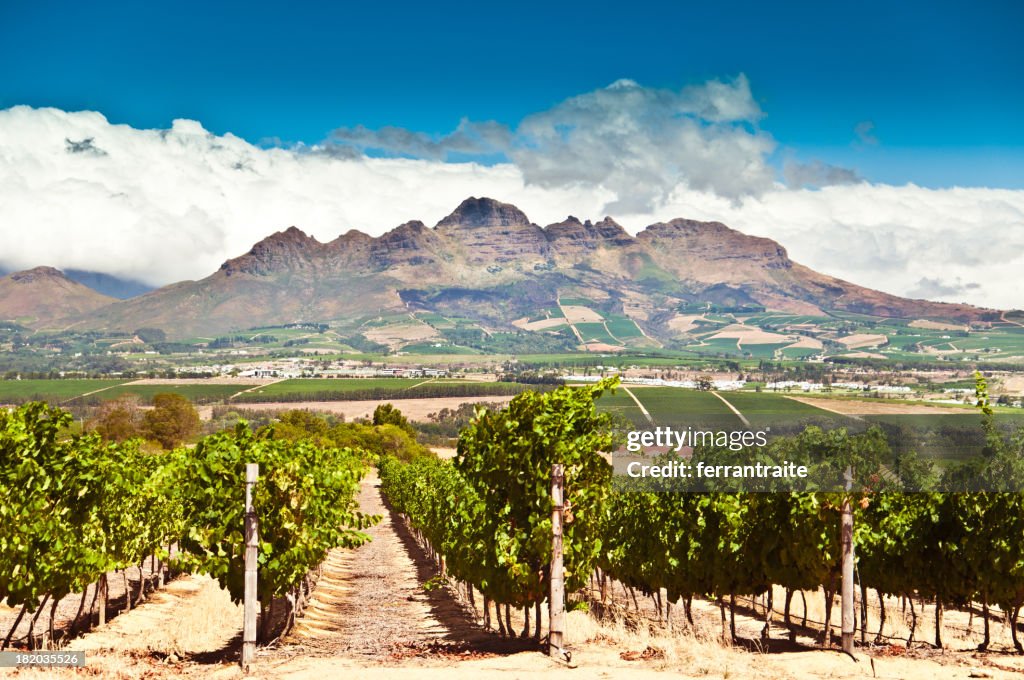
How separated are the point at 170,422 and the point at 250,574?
100 m

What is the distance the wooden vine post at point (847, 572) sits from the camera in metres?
15.5

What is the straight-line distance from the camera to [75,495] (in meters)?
17.5

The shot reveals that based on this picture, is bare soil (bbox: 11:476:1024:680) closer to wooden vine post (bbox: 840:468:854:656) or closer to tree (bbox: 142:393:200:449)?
wooden vine post (bbox: 840:468:854:656)

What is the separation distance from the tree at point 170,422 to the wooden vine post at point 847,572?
9862 cm

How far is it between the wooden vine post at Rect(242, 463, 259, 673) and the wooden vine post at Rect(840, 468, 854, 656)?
986 centimetres

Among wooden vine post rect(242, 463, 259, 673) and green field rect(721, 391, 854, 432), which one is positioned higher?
green field rect(721, 391, 854, 432)

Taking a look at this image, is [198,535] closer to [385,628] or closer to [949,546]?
[385,628]

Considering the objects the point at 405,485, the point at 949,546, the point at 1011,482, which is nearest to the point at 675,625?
the point at 949,546

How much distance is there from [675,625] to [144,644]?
39.3 feet

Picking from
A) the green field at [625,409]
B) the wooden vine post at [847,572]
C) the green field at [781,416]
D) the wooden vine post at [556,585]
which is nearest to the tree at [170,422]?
the green field at [625,409]

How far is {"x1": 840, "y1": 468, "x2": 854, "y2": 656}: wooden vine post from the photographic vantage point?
1549 cm

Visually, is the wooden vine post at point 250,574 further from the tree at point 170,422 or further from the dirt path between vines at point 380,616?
the tree at point 170,422

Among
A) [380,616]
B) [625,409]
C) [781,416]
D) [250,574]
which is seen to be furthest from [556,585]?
[380,616]

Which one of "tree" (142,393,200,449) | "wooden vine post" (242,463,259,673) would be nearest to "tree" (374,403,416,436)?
"tree" (142,393,200,449)
